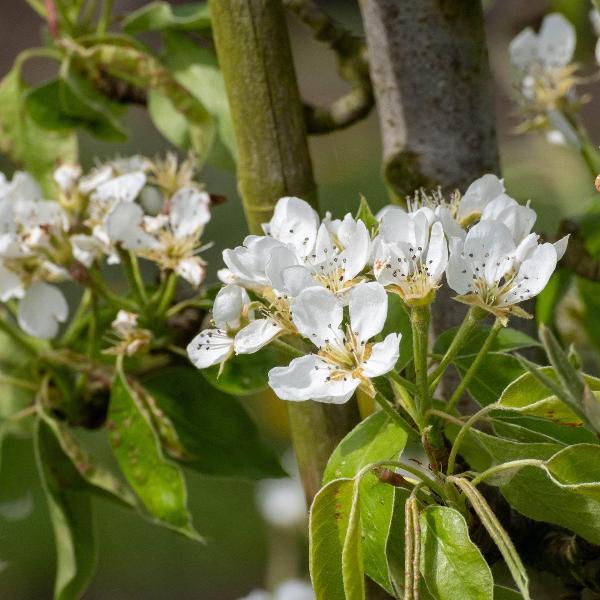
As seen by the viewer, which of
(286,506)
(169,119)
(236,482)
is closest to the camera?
(169,119)

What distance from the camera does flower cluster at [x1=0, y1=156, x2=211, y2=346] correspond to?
0.72 meters

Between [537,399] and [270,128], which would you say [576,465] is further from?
[270,128]

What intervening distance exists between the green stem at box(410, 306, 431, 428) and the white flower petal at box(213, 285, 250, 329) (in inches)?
3.3

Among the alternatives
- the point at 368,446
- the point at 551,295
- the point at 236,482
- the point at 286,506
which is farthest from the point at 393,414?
the point at 236,482

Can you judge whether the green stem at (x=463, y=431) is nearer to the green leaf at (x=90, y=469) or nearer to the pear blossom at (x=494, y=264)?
the pear blossom at (x=494, y=264)

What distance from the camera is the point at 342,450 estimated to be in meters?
0.54

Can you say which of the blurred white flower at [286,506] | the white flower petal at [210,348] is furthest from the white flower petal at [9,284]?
the blurred white flower at [286,506]

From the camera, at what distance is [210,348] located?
56cm

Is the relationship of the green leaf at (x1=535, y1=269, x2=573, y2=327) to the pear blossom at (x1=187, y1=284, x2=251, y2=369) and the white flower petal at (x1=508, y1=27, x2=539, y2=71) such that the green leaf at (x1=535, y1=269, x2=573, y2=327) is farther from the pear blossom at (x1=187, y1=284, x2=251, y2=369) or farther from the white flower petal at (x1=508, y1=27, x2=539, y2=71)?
the pear blossom at (x1=187, y1=284, x2=251, y2=369)

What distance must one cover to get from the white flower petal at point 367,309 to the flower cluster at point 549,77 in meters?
0.37

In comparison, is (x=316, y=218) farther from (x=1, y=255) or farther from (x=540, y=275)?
(x=1, y=255)

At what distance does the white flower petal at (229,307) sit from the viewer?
0.55 m

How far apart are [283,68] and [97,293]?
0.67ft

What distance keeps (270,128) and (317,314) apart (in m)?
0.20
